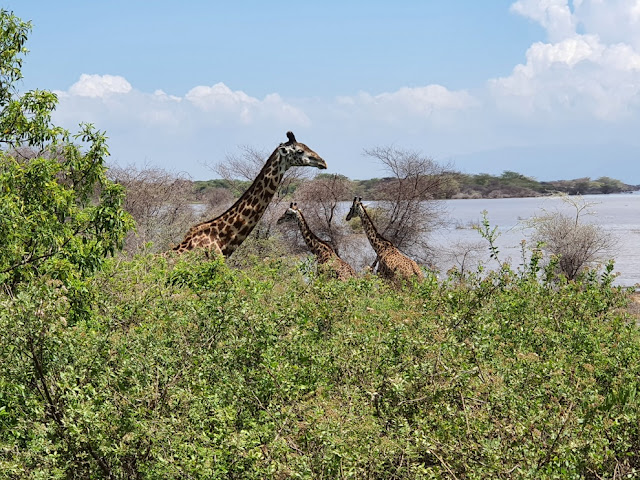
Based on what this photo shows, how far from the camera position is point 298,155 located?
12.9m

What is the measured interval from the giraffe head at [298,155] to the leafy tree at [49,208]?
4581 mm

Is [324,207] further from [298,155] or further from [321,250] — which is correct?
[298,155]

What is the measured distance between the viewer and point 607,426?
4539 millimetres

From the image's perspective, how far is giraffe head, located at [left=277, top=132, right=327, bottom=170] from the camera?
1280cm

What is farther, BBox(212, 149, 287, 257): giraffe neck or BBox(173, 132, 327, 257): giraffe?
BBox(212, 149, 287, 257): giraffe neck

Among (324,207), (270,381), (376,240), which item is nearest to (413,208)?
(324,207)

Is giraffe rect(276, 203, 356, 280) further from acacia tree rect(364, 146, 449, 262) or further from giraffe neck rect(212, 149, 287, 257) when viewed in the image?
acacia tree rect(364, 146, 449, 262)

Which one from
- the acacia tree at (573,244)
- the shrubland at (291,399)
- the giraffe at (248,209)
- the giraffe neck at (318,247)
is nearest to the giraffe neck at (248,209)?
the giraffe at (248,209)

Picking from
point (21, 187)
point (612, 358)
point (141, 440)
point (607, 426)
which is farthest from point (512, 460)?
point (21, 187)

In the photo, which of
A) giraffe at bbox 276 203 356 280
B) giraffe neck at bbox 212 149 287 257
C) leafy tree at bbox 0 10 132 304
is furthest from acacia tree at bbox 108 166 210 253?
leafy tree at bbox 0 10 132 304

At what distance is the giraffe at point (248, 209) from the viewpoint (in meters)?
12.1

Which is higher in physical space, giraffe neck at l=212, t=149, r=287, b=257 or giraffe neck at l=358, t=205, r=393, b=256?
giraffe neck at l=212, t=149, r=287, b=257

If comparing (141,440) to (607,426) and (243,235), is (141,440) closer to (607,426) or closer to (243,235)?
(607,426)

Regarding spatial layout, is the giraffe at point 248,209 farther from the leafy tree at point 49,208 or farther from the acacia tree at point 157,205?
the acacia tree at point 157,205
